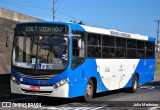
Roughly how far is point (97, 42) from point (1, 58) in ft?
47.6

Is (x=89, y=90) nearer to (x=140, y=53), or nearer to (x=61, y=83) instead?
(x=61, y=83)

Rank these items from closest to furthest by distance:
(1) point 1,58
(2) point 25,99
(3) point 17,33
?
(3) point 17,33 < (2) point 25,99 < (1) point 1,58

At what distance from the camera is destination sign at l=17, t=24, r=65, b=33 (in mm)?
14367

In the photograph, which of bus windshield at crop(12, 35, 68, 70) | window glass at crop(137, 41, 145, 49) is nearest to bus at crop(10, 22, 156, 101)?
bus windshield at crop(12, 35, 68, 70)

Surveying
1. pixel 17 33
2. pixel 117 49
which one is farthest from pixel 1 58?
pixel 17 33

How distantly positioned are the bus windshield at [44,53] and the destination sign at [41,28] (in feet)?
0.69

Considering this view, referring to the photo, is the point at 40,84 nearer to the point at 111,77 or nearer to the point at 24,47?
the point at 24,47

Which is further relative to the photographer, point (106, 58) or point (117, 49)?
point (117, 49)

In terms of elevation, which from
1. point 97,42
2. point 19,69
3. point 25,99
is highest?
point 97,42

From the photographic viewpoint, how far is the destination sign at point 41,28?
1437cm

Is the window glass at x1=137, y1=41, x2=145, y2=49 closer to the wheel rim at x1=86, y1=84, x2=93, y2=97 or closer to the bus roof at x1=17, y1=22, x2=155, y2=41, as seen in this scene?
the bus roof at x1=17, y1=22, x2=155, y2=41

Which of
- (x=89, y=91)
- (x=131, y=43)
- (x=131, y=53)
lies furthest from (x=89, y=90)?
(x=131, y=43)

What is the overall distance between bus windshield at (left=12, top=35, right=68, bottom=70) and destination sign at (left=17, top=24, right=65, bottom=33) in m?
0.21

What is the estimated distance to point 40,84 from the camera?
1403 centimetres
